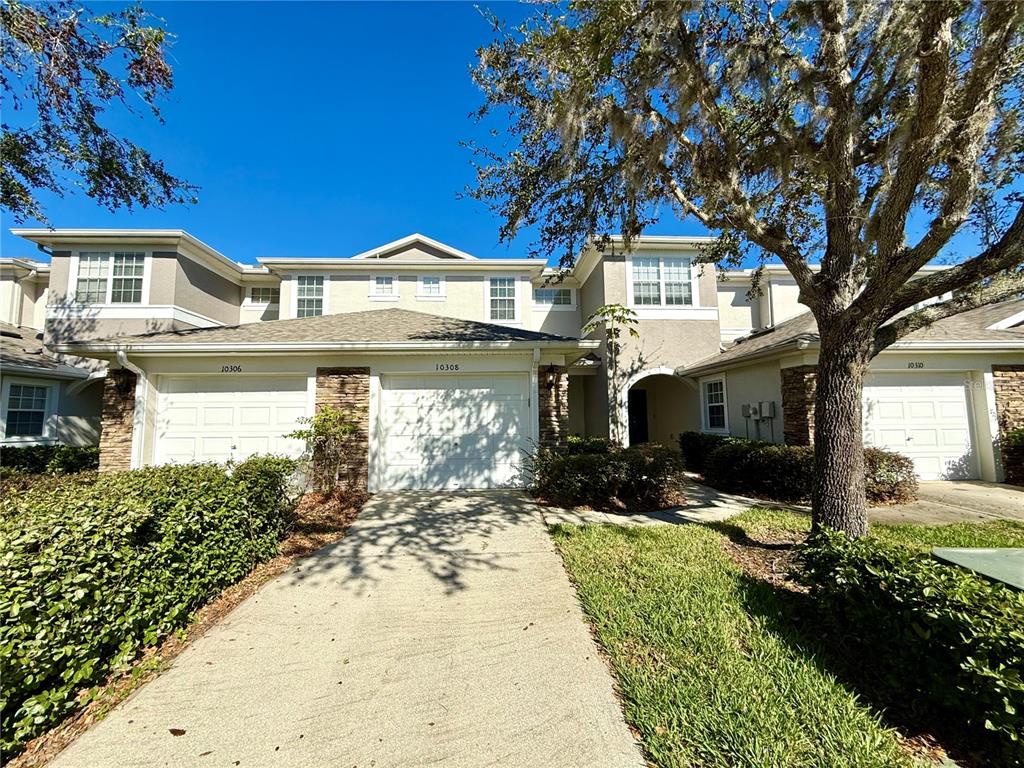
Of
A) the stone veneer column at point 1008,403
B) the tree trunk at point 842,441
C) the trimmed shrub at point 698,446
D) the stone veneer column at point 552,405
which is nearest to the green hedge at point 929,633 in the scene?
the tree trunk at point 842,441

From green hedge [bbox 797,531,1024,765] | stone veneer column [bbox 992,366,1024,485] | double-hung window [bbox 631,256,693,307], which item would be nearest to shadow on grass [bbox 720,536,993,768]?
green hedge [bbox 797,531,1024,765]

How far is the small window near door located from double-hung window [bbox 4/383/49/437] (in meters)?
19.1

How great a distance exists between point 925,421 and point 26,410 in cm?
2243

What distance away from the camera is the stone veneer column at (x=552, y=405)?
8.93 m

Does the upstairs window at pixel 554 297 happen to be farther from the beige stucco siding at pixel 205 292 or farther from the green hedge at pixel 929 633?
the green hedge at pixel 929 633

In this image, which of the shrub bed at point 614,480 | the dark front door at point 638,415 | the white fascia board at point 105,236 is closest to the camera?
the shrub bed at point 614,480

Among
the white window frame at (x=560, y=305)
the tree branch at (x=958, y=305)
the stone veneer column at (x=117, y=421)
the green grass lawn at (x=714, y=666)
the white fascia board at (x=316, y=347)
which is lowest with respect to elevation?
the green grass lawn at (x=714, y=666)

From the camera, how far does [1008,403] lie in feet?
30.5

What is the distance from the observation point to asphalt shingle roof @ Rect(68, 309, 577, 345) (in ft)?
28.5

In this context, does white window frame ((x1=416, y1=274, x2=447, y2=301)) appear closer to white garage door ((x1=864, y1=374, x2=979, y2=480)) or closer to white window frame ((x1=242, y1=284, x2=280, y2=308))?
white window frame ((x1=242, y1=284, x2=280, y2=308))

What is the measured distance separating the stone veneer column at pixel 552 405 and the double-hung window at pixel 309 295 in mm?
9888

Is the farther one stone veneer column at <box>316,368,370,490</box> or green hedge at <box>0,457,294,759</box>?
stone veneer column at <box>316,368,370,490</box>

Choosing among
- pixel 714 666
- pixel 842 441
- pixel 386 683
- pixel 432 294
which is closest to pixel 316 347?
pixel 386 683

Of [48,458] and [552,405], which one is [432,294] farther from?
[48,458]
